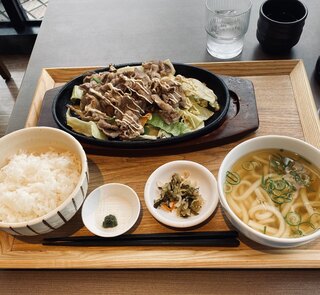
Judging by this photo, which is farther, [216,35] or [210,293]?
[216,35]

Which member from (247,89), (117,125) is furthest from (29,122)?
(247,89)

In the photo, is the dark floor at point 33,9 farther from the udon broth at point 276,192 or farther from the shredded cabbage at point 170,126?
the udon broth at point 276,192

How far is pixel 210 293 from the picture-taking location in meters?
1.22

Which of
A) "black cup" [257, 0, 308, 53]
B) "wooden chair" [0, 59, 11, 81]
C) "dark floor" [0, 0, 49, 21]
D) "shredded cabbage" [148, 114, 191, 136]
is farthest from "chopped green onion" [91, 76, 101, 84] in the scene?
"dark floor" [0, 0, 49, 21]

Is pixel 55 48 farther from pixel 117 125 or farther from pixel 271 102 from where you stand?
pixel 271 102

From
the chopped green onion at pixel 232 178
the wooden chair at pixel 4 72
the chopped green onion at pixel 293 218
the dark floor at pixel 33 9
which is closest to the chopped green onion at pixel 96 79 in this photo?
the chopped green onion at pixel 232 178

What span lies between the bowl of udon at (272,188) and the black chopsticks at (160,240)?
0.33 feet

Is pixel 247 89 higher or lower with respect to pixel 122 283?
higher

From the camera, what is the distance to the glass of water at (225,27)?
194cm

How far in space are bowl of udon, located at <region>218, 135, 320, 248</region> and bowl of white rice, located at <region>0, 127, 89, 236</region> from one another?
21.5 inches

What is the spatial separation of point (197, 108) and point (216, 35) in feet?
1.87

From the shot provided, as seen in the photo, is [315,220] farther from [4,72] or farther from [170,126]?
[4,72]

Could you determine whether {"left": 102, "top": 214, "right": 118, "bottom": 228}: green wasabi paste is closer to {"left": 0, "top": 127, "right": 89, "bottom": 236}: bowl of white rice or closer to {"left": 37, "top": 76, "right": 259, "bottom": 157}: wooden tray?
{"left": 0, "top": 127, "right": 89, "bottom": 236}: bowl of white rice

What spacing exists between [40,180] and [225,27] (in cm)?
130
